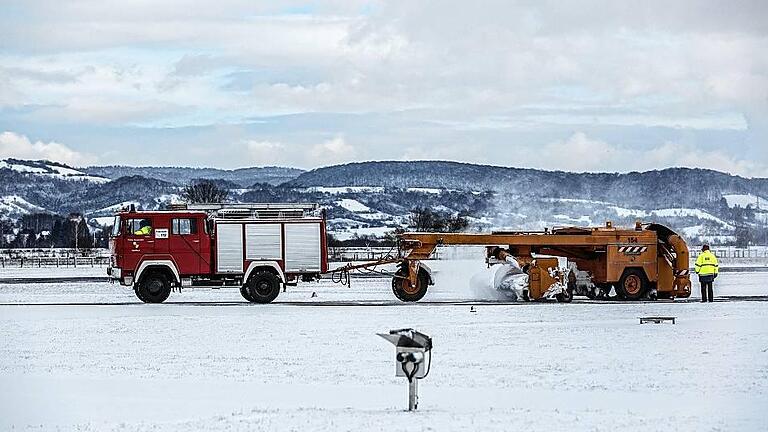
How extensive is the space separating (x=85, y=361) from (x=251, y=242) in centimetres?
1609

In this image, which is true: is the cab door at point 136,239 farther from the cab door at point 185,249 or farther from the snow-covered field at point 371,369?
the snow-covered field at point 371,369

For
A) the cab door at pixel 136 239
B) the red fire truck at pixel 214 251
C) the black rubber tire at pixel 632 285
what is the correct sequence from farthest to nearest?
the black rubber tire at pixel 632 285
the red fire truck at pixel 214 251
the cab door at pixel 136 239

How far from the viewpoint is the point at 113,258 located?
114ft

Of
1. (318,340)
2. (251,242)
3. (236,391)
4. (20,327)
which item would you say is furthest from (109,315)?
(236,391)

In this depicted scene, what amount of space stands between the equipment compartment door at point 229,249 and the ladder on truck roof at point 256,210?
48 cm

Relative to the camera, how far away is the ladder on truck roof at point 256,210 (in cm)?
3528

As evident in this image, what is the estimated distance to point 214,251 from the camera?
1371 inches

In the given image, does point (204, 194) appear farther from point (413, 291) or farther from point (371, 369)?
point (371, 369)

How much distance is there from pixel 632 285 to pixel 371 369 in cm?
2014

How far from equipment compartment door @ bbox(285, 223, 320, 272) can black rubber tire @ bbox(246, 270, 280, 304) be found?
1.87 ft

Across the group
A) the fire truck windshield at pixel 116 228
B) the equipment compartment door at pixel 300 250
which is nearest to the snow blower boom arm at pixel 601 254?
A: the equipment compartment door at pixel 300 250

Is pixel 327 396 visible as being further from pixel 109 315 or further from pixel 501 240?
pixel 501 240

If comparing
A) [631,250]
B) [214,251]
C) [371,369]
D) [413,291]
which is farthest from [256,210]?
[371,369]

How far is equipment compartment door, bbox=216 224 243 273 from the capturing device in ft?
114
